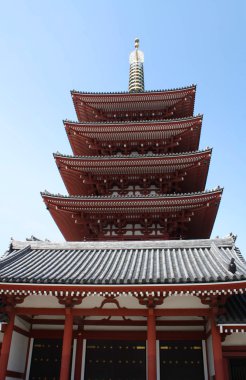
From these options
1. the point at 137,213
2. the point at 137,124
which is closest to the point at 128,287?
the point at 137,213

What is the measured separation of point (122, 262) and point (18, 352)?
4.51m

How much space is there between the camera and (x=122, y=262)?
12070 mm

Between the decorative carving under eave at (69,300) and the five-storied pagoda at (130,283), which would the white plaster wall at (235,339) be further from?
the decorative carving under eave at (69,300)

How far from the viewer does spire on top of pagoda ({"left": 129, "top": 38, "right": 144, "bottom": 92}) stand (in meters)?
23.9

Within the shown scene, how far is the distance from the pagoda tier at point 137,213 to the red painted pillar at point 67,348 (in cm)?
546

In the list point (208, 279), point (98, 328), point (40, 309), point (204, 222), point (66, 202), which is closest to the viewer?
point (208, 279)

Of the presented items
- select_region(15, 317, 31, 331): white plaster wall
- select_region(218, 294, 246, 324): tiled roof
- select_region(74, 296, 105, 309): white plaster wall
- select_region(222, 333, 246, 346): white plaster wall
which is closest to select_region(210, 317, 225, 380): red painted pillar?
select_region(218, 294, 246, 324): tiled roof

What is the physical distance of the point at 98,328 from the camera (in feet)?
38.4

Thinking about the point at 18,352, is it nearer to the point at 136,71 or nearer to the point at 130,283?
the point at 130,283

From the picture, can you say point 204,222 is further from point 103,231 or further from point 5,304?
point 5,304

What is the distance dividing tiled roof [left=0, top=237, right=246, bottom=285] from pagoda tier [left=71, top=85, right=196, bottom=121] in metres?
9.08

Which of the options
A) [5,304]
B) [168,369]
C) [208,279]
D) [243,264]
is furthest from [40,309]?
[243,264]

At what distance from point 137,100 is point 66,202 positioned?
7680 mm

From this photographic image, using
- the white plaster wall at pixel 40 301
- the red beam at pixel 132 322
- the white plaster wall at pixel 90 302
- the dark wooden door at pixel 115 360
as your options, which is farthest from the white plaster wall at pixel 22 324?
the dark wooden door at pixel 115 360
